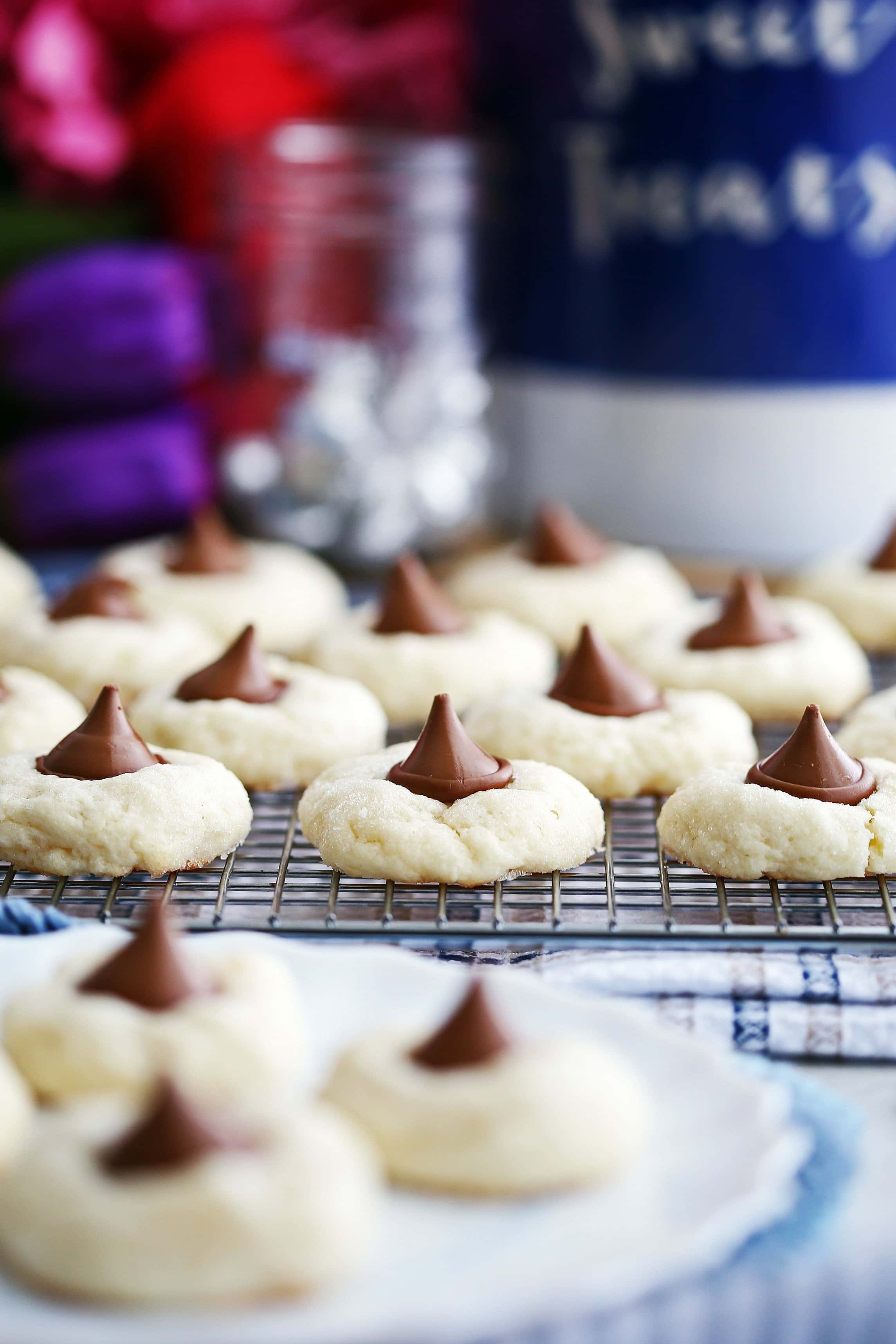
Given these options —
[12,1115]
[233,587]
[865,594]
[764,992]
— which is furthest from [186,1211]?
[865,594]

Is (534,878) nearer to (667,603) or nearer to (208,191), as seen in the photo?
(667,603)

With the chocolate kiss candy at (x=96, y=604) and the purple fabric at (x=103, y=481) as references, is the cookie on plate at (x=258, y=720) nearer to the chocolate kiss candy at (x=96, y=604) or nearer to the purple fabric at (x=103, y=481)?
the chocolate kiss candy at (x=96, y=604)

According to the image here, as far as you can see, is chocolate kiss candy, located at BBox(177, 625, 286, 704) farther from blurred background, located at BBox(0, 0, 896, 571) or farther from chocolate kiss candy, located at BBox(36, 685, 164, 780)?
blurred background, located at BBox(0, 0, 896, 571)

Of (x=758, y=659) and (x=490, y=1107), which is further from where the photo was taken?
(x=758, y=659)

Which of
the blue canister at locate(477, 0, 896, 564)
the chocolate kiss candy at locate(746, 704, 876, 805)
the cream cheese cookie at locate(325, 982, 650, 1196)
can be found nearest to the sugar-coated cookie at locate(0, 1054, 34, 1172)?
the cream cheese cookie at locate(325, 982, 650, 1196)

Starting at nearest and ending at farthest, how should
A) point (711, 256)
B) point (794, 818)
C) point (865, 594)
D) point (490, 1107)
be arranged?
point (490, 1107), point (794, 818), point (865, 594), point (711, 256)

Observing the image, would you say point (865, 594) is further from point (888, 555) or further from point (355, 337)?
point (355, 337)
